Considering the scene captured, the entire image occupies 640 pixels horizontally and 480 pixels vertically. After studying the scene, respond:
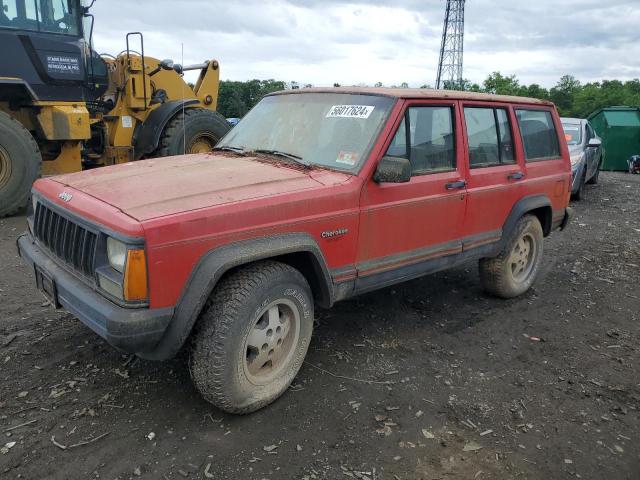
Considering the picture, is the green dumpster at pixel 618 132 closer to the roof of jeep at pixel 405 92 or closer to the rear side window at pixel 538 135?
the rear side window at pixel 538 135

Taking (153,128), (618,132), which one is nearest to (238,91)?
(153,128)

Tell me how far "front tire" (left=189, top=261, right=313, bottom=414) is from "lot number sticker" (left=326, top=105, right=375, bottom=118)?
1260 millimetres

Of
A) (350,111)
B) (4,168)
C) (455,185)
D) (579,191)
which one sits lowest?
(579,191)

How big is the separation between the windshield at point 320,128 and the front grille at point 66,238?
147 cm

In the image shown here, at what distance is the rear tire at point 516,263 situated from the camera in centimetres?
491

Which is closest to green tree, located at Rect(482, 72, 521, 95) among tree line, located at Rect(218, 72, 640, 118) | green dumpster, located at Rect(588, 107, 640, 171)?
tree line, located at Rect(218, 72, 640, 118)

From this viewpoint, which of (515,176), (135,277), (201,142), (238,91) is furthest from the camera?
(238,91)

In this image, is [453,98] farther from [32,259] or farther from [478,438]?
[32,259]

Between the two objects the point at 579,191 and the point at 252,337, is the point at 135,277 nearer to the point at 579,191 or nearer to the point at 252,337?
the point at 252,337

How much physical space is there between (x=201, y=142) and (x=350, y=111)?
5.96 meters

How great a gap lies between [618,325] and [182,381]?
149 inches

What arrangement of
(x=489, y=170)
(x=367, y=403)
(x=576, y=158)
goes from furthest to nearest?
1. (x=576, y=158)
2. (x=489, y=170)
3. (x=367, y=403)

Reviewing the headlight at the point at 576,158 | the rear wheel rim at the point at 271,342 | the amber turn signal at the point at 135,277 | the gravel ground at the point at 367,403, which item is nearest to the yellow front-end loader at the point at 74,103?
the gravel ground at the point at 367,403

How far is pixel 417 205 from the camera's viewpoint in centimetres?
376
